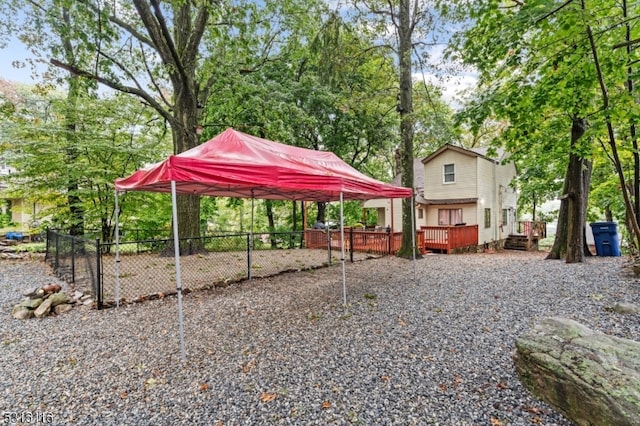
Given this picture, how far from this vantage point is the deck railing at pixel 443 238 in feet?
41.5

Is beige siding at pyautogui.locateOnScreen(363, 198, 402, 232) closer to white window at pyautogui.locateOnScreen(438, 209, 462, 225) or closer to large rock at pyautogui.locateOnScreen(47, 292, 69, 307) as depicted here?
white window at pyautogui.locateOnScreen(438, 209, 462, 225)

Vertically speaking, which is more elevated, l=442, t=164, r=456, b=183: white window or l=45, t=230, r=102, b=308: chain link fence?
l=442, t=164, r=456, b=183: white window

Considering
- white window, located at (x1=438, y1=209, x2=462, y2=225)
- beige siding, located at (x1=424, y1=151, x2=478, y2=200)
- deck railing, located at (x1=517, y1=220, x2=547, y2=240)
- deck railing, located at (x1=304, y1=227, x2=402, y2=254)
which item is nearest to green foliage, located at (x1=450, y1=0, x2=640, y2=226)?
deck railing, located at (x1=304, y1=227, x2=402, y2=254)

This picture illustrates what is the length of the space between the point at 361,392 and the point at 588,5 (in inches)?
231

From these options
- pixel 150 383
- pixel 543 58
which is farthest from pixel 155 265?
pixel 543 58

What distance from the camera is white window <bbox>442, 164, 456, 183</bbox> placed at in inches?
621

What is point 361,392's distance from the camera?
2.64 m

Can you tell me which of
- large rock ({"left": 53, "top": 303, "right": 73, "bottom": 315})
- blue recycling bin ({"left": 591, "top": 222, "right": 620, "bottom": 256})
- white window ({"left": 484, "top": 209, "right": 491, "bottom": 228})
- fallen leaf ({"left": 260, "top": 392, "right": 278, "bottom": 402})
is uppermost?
white window ({"left": 484, "top": 209, "right": 491, "bottom": 228})

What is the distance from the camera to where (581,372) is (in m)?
2.21

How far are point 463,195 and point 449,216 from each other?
4.59 feet

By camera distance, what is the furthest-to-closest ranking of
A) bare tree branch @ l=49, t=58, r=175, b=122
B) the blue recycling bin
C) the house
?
the house → the blue recycling bin → bare tree branch @ l=49, t=58, r=175, b=122

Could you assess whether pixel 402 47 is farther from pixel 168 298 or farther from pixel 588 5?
pixel 168 298

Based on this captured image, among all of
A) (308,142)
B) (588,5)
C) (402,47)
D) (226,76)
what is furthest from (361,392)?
(308,142)

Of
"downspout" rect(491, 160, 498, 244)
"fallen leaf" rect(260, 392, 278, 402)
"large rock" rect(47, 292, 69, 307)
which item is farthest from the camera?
"downspout" rect(491, 160, 498, 244)
